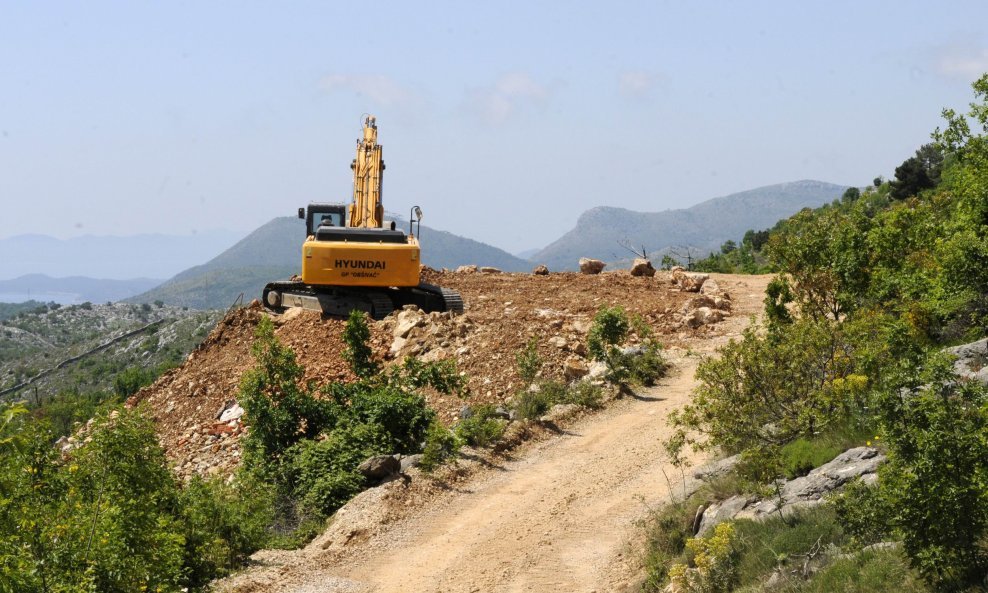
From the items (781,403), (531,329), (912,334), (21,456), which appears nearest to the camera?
(21,456)

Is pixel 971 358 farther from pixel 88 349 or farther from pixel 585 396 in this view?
pixel 88 349

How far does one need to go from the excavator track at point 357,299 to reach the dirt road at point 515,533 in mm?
9629

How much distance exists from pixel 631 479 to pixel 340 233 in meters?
12.6

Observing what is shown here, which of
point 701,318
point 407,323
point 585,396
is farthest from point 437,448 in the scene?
point 701,318

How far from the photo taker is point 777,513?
9.49m

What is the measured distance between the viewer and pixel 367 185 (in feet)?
91.5

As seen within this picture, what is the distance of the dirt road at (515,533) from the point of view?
417 inches

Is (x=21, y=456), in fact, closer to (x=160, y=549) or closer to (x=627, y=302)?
(x=160, y=549)

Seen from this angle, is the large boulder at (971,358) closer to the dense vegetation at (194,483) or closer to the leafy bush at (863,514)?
the leafy bush at (863,514)

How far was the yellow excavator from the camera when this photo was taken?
23.5m

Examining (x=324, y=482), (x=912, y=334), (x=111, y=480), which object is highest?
(x=912, y=334)

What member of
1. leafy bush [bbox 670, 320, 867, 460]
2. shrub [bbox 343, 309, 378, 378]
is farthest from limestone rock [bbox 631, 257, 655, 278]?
leafy bush [bbox 670, 320, 867, 460]

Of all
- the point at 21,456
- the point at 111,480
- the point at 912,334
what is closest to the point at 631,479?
the point at 912,334

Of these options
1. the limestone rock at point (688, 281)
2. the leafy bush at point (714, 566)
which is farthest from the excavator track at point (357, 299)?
the leafy bush at point (714, 566)
